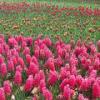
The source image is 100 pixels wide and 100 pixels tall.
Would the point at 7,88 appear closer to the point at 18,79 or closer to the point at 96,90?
the point at 18,79

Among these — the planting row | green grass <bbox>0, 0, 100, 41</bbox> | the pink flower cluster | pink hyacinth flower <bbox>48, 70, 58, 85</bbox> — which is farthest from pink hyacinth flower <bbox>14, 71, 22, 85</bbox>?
the planting row

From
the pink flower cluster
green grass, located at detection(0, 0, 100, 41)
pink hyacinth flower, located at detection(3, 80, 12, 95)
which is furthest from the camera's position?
green grass, located at detection(0, 0, 100, 41)

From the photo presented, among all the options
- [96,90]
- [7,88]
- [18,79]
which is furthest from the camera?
[18,79]

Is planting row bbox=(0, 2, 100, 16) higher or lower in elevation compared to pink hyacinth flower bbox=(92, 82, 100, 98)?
lower

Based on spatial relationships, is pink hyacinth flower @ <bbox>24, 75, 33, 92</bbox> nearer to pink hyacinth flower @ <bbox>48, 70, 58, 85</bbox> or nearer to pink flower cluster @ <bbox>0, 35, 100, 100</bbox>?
pink flower cluster @ <bbox>0, 35, 100, 100</bbox>

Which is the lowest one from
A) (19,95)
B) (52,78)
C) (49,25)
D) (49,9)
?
(49,9)

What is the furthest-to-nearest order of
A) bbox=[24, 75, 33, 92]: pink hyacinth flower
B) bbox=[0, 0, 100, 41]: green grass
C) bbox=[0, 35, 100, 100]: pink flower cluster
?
bbox=[0, 0, 100, 41]: green grass → bbox=[24, 75, 33, 92]: pink hyacinth flower → bbox=[0, 35, 100, 100]: pink flower cluster

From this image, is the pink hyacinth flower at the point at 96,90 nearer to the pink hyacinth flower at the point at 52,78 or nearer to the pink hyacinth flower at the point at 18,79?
the pink hyacinth flower at the point at 52,78

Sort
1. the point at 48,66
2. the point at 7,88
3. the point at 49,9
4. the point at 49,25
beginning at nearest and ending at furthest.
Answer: the point at 7,88, the point at 48,66, the point at 49,25, the point at 49,9

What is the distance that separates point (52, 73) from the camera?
16.0 feet

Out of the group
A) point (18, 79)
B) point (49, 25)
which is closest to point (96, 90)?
point (18, 79)

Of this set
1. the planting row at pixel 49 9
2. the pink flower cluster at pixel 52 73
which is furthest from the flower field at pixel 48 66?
the planting row at pixel 49 9

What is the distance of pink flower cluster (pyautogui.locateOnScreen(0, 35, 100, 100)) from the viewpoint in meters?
4.60

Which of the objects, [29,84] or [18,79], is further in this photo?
[18,79]
